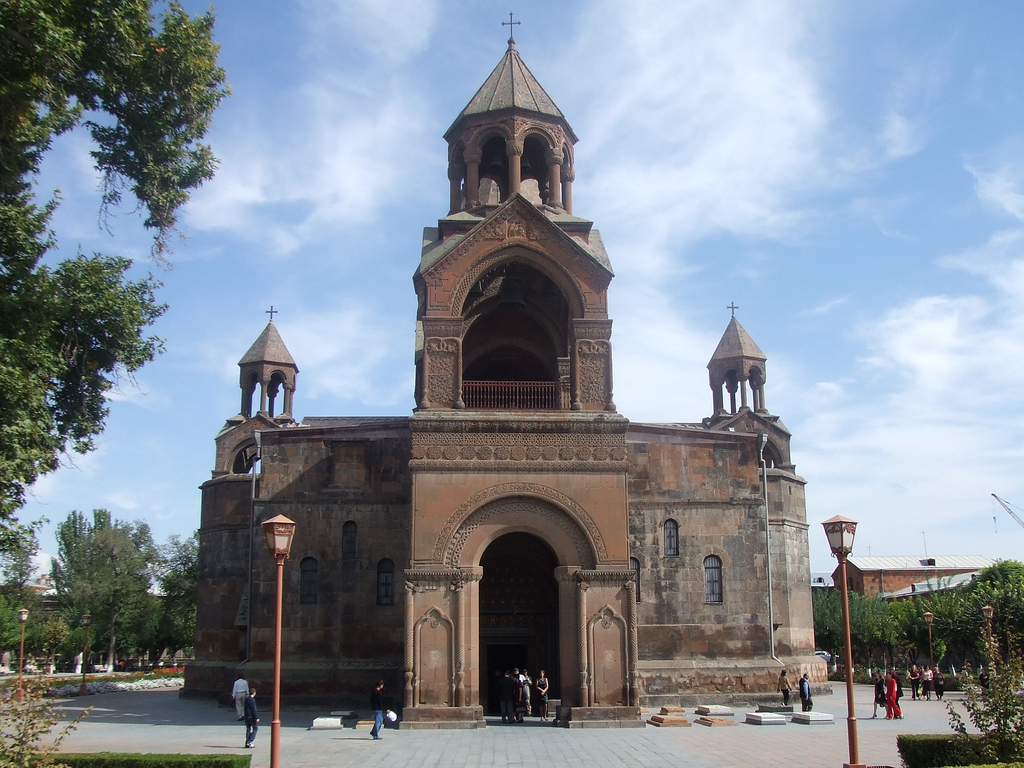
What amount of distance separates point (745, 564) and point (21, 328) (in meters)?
17.0

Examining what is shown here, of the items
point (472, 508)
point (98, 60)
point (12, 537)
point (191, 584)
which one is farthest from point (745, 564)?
point (191, 584)

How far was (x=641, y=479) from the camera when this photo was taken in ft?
74.7

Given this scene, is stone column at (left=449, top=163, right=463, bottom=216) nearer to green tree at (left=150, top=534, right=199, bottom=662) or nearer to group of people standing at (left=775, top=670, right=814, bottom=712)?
group of people standing at (left=775, top=670, right=814, bottom=712)

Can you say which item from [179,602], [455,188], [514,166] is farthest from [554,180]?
[179,602]

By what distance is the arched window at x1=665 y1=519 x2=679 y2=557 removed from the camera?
22.4 meters

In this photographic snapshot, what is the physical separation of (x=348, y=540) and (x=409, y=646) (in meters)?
5.76

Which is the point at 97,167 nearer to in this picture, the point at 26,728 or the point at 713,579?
the point at 26,728

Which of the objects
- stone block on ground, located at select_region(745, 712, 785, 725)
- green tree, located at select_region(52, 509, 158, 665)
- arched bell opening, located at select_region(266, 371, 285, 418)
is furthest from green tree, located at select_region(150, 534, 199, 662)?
stone block on ground, located at select_region(745, 712, 785, 725)

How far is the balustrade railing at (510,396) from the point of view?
1942 centimetres

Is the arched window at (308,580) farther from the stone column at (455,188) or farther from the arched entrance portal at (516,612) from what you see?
the stone column at (455,188)

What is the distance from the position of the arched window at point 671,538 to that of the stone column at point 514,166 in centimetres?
908

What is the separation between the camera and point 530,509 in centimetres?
1825

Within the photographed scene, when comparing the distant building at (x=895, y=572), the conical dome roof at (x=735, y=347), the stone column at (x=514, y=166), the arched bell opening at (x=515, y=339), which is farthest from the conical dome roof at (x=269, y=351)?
the distant building at (x=895, y=572)

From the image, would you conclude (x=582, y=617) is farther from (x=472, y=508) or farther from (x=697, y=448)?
(x=697, y=448)
